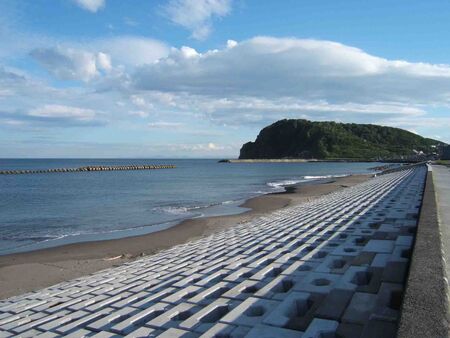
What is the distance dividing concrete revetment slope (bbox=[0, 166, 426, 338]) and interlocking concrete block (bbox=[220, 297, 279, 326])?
0.01 meters

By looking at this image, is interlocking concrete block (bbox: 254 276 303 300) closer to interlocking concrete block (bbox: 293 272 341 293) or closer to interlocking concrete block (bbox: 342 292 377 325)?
interlocking concrete block (bbox: 293 272 341 293)

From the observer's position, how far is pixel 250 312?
14.3 ft

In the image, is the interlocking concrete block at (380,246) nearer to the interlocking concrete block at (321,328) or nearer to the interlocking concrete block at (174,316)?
the interlocking concrete block at (321,328)

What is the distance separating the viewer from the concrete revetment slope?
3.88 meters

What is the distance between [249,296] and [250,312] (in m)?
A: 0.58

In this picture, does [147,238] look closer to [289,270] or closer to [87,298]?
[87,298]

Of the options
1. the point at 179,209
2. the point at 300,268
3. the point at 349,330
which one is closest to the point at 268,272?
the point at 300,268

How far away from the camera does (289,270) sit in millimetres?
5852

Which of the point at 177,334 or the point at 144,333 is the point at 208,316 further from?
the point at 144,333

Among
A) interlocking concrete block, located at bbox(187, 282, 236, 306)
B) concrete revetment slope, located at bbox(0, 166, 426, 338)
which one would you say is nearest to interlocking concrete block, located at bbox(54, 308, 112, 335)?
concrete revetment slope, located at bbox(0, 166, 426, 338)

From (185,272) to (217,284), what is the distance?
1383 mm

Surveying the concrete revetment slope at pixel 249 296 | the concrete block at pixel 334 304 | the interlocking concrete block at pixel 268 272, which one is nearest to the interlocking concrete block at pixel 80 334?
the concrete revetment slope at pixel 249 296

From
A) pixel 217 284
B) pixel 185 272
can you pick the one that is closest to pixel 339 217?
pixel 185 272

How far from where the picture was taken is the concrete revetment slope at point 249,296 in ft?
12.7
